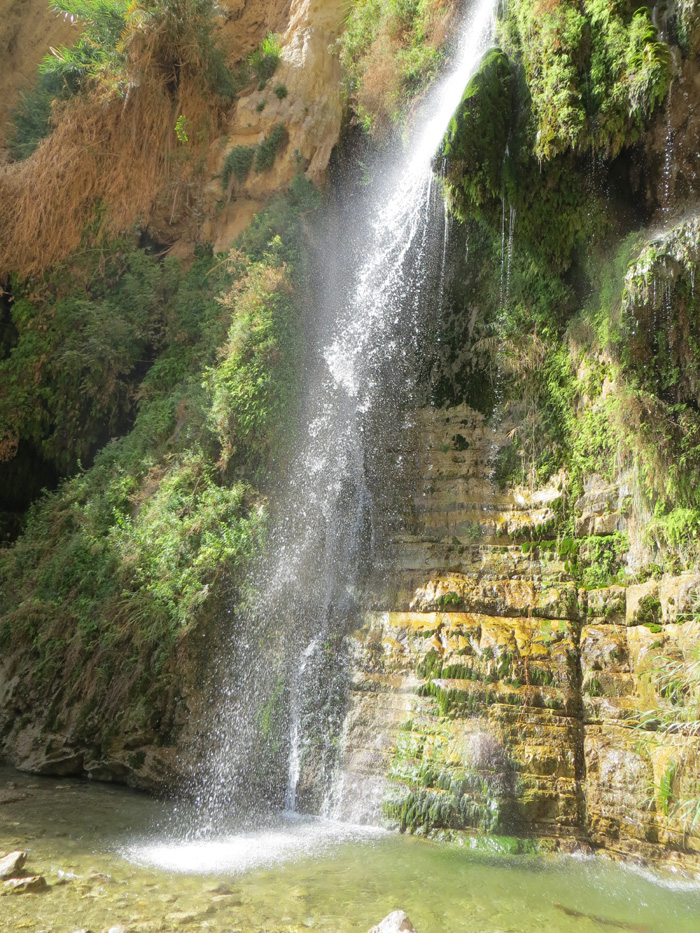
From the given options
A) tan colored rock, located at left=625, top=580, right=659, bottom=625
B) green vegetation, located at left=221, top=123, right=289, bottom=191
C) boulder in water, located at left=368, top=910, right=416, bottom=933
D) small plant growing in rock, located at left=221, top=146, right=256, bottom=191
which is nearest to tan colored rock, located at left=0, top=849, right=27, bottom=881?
boulder in water, located at left=368, top=910, right=416, bottom=933

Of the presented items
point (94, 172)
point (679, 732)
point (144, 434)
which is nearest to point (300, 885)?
point (679, 732)

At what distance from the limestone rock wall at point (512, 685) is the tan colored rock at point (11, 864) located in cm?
299

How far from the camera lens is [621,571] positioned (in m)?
6.41

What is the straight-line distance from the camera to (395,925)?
344cm

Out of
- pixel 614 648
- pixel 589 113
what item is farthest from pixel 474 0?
pixel 614 648

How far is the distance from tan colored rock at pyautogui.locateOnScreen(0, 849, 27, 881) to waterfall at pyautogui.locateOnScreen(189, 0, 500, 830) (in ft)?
6.66

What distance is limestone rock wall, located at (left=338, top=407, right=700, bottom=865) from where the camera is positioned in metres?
5.60

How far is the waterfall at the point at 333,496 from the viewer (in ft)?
22.5

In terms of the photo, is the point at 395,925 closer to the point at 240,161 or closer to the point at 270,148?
the point at 270,148

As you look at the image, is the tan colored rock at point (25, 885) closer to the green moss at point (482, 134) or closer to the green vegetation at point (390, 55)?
the green moss at point (482, 134)

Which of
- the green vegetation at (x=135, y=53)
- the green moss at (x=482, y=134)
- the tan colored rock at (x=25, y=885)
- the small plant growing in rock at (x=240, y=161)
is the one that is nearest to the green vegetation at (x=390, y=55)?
the small plant growing in rock at (x=240, y=161)

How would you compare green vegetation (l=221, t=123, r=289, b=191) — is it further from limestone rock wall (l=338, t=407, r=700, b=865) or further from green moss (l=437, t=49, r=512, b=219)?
limestone rock wall (l=338, t=407, r=700, b=865)

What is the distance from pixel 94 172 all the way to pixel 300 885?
40.5ft

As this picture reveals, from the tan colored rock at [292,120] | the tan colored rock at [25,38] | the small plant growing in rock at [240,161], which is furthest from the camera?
the tan colored rock at [25,38]
